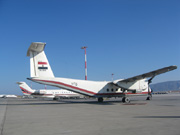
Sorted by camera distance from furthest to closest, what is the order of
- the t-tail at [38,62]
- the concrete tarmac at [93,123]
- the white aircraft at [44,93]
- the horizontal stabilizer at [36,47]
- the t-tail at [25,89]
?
the t-tail at [25,89] < the white aircraft at [44,93] < the t-tail at [38,62] < the horizontal stabilizer at [36,47] < the concrete tarmac at [93,123]

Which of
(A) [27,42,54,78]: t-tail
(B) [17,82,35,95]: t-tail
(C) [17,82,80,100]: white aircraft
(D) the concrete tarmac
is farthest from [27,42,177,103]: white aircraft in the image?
(B) [17,82,35,95]: t-tail

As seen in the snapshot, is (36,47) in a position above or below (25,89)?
above

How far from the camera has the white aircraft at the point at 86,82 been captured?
69.4ft

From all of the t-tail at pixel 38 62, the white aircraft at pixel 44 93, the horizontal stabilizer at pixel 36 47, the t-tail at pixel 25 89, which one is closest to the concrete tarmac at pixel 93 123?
the t-tail at pixel 38 62

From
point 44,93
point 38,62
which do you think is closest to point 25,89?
point 44,93

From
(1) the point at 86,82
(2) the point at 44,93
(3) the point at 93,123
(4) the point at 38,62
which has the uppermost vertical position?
(4) the point at 38,62

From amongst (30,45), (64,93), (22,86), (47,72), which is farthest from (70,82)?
(22,86)

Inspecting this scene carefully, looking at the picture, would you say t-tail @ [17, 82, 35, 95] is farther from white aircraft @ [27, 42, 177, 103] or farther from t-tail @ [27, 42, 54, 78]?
t-tail @ [27, 42, 54, 78]

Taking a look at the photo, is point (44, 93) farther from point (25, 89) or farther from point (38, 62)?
point (38, 62)

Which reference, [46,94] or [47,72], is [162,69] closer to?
[47,72]

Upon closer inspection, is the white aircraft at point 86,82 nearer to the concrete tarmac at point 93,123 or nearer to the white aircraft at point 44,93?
the concrete tarmac at point 93,123

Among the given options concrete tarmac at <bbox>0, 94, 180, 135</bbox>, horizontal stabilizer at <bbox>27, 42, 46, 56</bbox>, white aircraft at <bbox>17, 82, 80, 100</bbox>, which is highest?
horizontal stabilizer at <bbox>27, 42, 46, 56</bbox>

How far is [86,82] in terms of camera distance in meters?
24.3

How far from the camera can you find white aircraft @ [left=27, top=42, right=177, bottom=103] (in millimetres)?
21141
